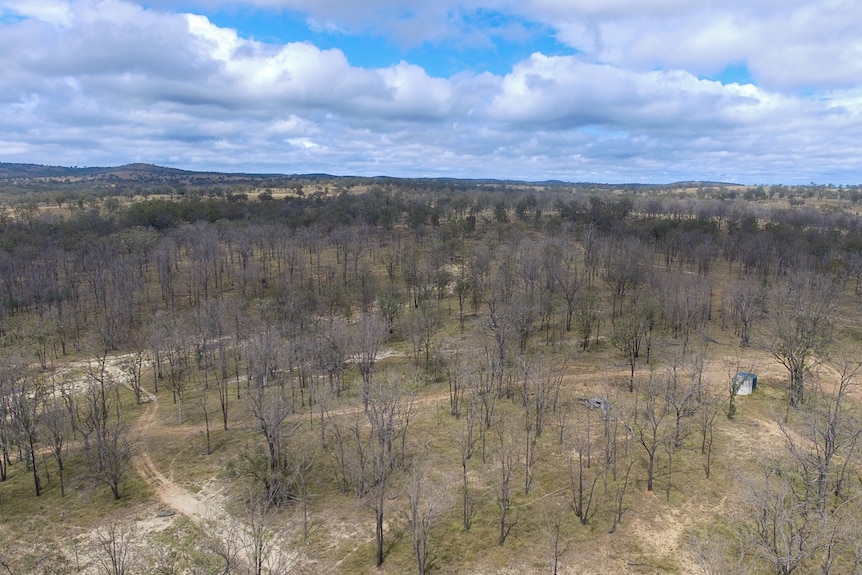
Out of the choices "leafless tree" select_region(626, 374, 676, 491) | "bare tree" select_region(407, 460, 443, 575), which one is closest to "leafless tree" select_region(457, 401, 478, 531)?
"bare tree" select_region(407, 460, 443, 575)

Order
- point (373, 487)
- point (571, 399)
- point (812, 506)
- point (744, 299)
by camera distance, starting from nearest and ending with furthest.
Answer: point (812, 506) → point (373, 487) → point (571, 399) → point (744, 299)

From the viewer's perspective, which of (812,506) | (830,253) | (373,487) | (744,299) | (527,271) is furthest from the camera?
(830,253)

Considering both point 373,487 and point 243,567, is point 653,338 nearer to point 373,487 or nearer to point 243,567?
point 373,487

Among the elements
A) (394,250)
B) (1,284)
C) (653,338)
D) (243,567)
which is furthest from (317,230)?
(243,567)

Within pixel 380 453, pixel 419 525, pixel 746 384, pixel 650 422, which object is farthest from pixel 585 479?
pixel 746 384

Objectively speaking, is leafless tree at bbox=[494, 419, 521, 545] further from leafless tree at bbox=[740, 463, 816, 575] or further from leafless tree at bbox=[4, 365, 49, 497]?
leafless tree at bbox=[4, 365, 49, 497]

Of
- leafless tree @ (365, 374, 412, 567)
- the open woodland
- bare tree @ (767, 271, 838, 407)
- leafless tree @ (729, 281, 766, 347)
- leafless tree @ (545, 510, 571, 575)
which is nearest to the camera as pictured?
leafless tree @ (545, 510, 571, 575)

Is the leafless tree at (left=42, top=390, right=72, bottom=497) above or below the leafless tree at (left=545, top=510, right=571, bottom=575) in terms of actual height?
above

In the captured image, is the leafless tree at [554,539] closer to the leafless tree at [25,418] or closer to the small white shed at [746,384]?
the small white shed at [746,384]
